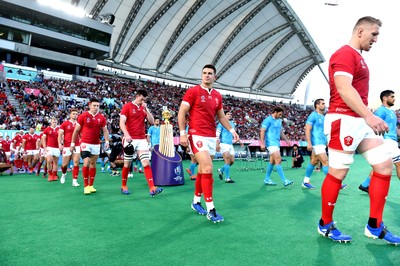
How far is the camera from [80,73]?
41.1 meters

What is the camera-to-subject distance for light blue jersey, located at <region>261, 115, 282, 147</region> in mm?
8070

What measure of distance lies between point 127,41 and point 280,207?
4108 cm

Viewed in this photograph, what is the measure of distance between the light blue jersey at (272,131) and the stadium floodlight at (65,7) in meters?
36.4

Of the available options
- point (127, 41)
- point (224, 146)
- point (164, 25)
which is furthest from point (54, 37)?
point (224, 146)

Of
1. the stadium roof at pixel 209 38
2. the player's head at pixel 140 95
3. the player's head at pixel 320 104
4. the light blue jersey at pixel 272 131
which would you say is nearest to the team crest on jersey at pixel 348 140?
the player's head at pixel 320 104

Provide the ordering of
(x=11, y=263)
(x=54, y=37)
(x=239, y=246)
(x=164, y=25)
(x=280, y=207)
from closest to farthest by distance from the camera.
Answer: (x=11, y=263) < (x=239, y=246) < (x=280, y=207) < (x=54, y=37) < (x=164, y=25)

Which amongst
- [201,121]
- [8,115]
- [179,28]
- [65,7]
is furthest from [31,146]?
[179,28]

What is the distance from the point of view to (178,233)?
3.35m

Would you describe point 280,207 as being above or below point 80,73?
below

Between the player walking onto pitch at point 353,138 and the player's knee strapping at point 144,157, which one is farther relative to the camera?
the player's knee strapping at point 144,157

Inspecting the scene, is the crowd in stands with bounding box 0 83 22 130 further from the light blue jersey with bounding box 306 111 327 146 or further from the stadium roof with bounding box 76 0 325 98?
the stadium roof with bounding box 76 0 325 98

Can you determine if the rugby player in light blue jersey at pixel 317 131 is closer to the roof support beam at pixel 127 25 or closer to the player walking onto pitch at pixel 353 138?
the player walking onto pitch at pixel 353 138

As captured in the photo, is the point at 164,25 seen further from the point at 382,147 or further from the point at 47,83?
the point at 382,147

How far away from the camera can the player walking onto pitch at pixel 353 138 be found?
2992 millimetres
